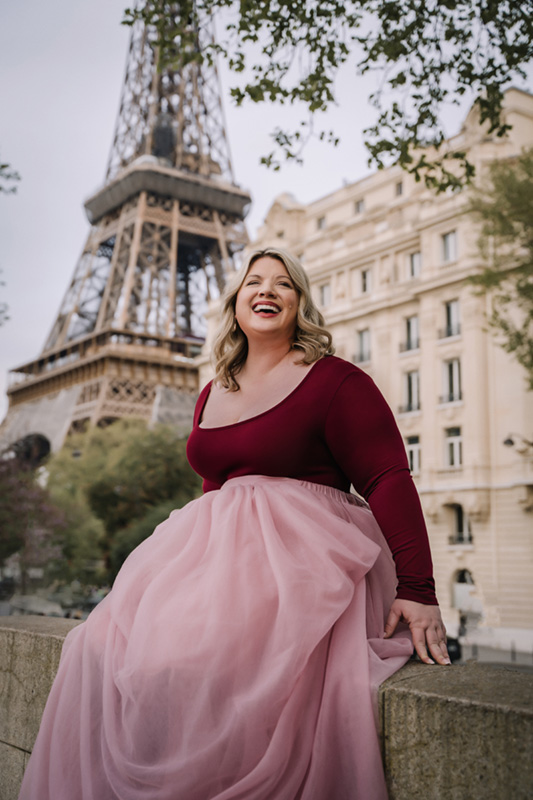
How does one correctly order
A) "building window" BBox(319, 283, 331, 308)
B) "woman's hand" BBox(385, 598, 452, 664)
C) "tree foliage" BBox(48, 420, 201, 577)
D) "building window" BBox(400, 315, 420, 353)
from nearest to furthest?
"woman's hand" BBox(385, 598, 452, 664) → "building window" BBox(400, 315, 420, 353) → "tree foliage" BBox(48, 420, 201, 577) → "building window" BBox(319, 283, 331, 308)

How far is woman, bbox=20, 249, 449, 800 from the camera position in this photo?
72.6 inches

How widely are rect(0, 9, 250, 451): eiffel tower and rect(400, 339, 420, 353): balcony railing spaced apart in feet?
43.5

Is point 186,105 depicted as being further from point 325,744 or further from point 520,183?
point 325,744

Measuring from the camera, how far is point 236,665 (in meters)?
1.93

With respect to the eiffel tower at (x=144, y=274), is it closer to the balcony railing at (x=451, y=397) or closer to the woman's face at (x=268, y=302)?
the balcony railing at (x=451, y=397)

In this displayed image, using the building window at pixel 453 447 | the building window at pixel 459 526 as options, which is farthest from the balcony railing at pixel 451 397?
the building window at pixel 459 526

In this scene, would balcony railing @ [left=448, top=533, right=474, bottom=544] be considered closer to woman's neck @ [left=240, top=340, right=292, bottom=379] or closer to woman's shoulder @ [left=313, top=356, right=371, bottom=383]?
woman's neck @ [left=240, top=340, right=292, bottom=379]

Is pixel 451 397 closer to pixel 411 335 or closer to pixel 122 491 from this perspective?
pixel 411 335

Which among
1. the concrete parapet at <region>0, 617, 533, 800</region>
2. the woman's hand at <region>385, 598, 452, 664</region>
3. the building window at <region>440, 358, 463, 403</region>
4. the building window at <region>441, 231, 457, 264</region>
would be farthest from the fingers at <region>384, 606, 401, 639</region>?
the building window at <region>441, 231, 457, 264</region>

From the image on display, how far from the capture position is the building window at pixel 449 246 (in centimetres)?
2942

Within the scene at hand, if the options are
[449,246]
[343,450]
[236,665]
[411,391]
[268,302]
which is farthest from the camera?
[411,391]

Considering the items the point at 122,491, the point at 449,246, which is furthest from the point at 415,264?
the point at 122,491

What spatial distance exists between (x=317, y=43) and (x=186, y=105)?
48108mm

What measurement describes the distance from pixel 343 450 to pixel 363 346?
1219 inches
